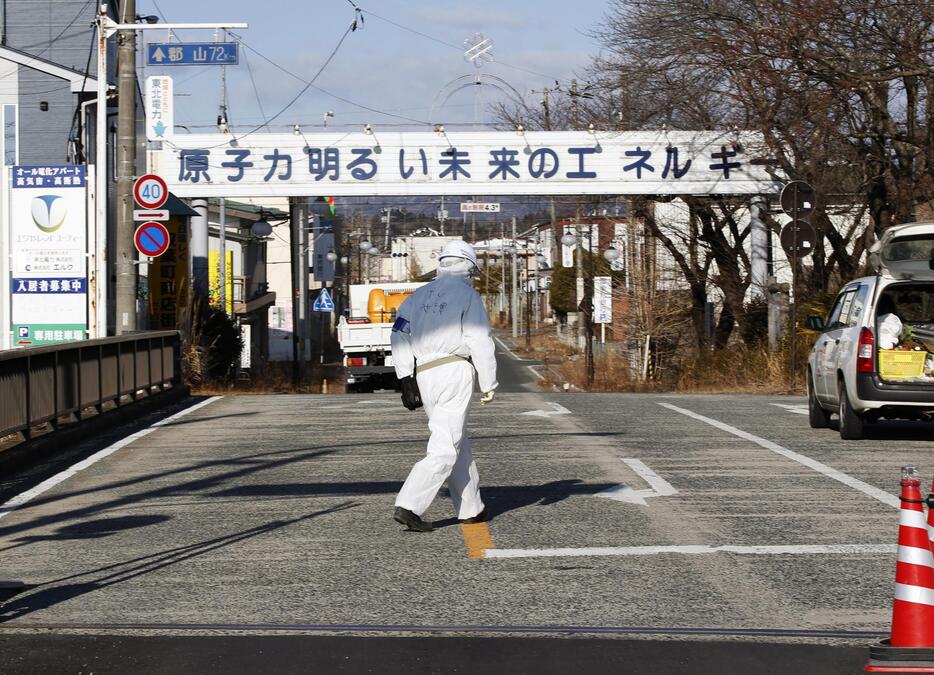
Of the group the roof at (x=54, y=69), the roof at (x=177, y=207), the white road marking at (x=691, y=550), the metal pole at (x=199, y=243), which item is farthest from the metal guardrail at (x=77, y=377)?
the roof at (x=54, y=69)

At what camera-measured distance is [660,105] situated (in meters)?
31.7

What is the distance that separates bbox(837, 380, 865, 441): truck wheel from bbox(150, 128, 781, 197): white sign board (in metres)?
18.0

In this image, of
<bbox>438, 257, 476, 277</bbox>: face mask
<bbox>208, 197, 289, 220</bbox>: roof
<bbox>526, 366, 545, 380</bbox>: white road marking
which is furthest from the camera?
<bbox>208, 197, 289, 220</bbox>: roof

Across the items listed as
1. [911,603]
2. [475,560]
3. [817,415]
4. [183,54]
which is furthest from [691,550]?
[183,54]

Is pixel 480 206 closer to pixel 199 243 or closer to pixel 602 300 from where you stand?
pixel 602 300

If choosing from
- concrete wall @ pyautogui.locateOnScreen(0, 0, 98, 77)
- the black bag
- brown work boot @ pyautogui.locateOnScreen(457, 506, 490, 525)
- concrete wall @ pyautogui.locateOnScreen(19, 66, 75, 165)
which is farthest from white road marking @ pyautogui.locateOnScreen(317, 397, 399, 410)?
concrete wall @ pyautogui.locateOnScreen(0, 0, 98, 77)

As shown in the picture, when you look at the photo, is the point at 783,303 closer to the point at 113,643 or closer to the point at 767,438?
the point at 767,438

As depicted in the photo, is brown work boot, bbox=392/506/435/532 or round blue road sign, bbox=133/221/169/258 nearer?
brown work boot, bbox=392/506/435/532

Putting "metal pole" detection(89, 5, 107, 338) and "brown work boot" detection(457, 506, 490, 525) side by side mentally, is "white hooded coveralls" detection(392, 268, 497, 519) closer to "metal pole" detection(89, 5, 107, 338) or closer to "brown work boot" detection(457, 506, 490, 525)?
"brown work boot" detection(457, 506, 490, 525)

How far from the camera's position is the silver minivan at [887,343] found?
13.6 metres

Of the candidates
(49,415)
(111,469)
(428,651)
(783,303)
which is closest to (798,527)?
(428,651)

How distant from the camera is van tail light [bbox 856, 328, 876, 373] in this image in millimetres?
13648

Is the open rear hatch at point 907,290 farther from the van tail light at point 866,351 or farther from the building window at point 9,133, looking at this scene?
the building window at point 9,133

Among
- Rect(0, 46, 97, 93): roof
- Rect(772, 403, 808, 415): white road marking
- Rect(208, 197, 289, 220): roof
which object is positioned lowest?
Rect(772, 403, 808, 415): white road marking
